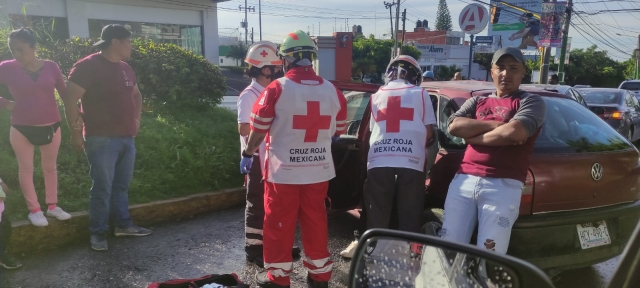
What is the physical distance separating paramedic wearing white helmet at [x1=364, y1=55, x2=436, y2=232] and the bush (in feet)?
15.7

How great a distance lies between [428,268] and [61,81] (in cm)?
A: 388

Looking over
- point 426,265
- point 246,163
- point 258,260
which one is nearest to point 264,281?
point 258,260

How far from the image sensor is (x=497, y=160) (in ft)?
9.12

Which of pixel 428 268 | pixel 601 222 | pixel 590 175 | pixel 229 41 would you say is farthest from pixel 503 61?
pixel 229 41

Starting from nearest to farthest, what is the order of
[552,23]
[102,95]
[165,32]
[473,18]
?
[102,95], [473,18], [552,23], [165,32]

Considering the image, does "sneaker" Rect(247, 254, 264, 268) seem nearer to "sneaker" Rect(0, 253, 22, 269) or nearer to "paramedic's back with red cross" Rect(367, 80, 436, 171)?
"paramedic's back with red cross" Rect(367, 80, 436, 171)

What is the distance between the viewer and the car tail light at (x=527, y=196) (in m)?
2.94

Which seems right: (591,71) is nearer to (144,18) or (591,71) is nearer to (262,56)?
(144,18)

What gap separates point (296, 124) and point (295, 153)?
195mm

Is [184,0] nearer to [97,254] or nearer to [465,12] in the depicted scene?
[465,12]

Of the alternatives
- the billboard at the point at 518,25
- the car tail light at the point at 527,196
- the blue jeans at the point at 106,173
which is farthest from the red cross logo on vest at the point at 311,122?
the billboard at the point at 518,25

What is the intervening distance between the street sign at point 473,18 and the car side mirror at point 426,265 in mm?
13610

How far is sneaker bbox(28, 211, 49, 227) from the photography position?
13.3 feet

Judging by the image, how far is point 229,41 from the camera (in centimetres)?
8069
